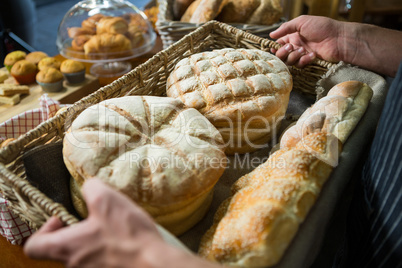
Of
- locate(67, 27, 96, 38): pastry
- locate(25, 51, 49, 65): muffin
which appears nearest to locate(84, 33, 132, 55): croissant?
locate(67, 27, 96, 38): pastry

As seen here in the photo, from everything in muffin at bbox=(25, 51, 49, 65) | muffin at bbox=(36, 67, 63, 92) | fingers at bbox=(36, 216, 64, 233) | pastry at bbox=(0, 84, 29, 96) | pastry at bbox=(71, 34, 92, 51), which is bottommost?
pastry at bbox=(0, 84, 29, 96)

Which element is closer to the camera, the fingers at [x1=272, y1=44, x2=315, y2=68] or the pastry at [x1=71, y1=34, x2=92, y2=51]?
the fingers at [x1=272, y1=44, x2=315, y2=68]

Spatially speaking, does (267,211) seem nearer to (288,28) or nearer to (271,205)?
(271,205)

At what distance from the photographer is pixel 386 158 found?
0.78m

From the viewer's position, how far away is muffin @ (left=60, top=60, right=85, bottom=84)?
187cm

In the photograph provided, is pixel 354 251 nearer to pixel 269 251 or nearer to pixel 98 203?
pixel 269 251

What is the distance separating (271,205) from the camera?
0.73 metres

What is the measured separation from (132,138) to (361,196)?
700 millimetres

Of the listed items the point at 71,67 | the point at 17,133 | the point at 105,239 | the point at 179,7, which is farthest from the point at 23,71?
the point at 105,239

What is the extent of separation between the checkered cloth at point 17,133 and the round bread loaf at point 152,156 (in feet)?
0.89

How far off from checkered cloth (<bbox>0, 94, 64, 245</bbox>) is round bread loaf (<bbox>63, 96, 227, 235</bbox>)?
0.27 metres

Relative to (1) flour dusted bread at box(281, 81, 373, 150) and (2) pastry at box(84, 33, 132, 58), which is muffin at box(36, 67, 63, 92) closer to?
(2) pastry at box(84, 33, 132, 58)

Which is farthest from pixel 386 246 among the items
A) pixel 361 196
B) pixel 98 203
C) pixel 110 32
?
pixel 110 32

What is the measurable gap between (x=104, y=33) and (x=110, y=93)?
3.43 feet
